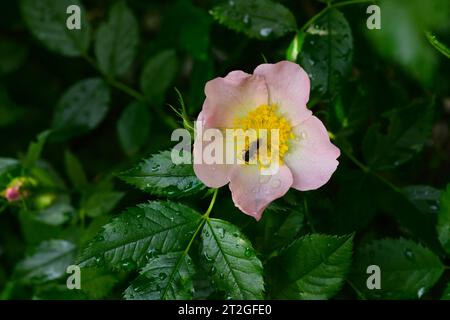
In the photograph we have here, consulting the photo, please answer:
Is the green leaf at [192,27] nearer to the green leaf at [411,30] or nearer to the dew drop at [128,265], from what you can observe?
the dew drop at [128,265]

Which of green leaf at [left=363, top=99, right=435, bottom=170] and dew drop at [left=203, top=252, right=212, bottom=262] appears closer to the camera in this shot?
dew drop at [left=203, top=252, right=212, bottom=262]

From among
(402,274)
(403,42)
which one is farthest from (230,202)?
(403,42)

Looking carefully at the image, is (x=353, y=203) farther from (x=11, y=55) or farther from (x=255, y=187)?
(x=11, y=55)

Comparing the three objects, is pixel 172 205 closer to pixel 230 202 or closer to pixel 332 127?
pixel 230 202

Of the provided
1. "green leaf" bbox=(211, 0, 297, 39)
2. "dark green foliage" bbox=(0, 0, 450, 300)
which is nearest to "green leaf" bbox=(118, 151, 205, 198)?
"dark green foliage" bbox=(0, 0, 450, 300)

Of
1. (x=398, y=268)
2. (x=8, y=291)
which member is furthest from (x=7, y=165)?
(x=398, y=268)

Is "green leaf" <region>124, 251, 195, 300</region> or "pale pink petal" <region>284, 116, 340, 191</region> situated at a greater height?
"pale pink petal" <region>284, 116, 340, 191</region>

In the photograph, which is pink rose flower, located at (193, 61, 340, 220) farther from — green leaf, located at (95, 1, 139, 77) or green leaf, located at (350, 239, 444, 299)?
green leaf, located at (95, 1, 139, 77)

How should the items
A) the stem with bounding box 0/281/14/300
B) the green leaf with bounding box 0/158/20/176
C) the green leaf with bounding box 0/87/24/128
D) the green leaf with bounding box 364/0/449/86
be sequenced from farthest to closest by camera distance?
the green leaf with bounding box 0/87/24/128 → the stem with bounding box 0/281/14/300 → the green leaf with bounding box 0/158/20/176 → the green leaf with bounding box 364/0/449/86
